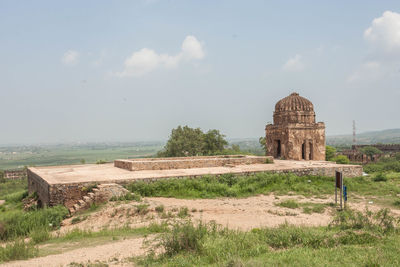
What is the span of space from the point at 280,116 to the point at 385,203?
33.6ft

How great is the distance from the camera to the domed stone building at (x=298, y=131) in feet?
Result: 63.4

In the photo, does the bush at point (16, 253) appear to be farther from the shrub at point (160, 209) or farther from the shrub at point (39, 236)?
the shrub at point (160, 209)

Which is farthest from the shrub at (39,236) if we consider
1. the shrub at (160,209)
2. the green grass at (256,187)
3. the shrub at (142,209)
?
the green grass at (256,187)

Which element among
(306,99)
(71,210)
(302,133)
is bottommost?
(71,210)

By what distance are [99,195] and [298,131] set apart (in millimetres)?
13077

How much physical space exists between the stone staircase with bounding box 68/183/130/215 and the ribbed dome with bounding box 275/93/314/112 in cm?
1279

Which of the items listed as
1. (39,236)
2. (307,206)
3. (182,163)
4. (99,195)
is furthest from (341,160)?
(39,236)

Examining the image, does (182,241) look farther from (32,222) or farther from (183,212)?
(32,222)

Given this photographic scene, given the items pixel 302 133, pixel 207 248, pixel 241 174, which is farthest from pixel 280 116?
pixel 207 248

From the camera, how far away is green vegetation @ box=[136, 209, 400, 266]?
4.84 metres

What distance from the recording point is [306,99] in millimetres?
20297

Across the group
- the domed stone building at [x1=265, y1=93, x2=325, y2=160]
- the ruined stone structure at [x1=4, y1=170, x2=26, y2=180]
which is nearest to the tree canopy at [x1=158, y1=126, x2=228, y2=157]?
the domed stone building at [x1=265, y1=93, x2=325, y2=160]

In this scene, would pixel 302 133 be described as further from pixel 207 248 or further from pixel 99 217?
pixel 207 248

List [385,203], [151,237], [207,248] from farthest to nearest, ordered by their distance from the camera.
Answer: [385,203]
[151,237]
[207,248]
